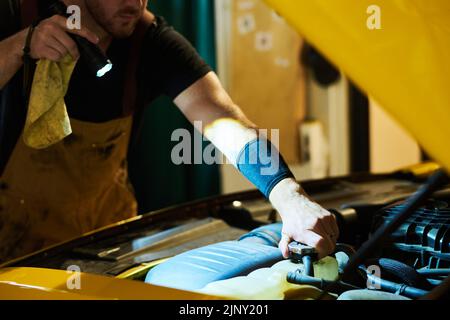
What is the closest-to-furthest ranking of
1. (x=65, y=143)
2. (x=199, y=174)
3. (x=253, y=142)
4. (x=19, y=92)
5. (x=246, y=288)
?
(x=246, y=288), (x=253, y=142), (x=19, y=92), (x=65, y=143), (x=199, y=174)

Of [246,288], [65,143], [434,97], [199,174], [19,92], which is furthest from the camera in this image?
[199,174]

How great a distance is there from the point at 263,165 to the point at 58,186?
0.67m

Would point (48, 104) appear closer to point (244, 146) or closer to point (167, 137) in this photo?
point (244, 146)

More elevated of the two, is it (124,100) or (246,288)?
(124,100)

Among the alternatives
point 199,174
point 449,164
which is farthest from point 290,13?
point 199,174

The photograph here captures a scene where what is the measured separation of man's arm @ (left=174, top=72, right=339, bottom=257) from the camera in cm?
112

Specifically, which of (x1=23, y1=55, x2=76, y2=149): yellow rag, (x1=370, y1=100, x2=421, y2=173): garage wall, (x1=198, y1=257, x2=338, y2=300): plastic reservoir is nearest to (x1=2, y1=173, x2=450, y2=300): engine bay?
(x1=198, y1=257, x2=338, y2=300): plastic reservoir

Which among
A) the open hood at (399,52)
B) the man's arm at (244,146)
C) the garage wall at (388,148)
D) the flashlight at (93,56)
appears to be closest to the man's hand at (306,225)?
the man's arm at (244,146)

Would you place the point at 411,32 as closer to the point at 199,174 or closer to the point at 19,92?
the point at 19,92

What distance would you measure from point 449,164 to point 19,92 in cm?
110

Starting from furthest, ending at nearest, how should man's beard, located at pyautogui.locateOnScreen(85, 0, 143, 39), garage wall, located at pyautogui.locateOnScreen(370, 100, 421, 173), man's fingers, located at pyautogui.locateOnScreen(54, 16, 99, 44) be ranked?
garage wall, located at pyautogui.locateOnScreen(370, 100, 421, 173) → man's beard, located at pyautogui.locateOnScreen(85, 0, 143, 39) → man's fingers, located at pyautogui.locateOnScreen(54, 16, 99, 44)

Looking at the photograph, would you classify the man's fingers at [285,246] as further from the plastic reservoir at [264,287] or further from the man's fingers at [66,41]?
the man's fingers at [66,41]

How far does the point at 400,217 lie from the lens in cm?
84

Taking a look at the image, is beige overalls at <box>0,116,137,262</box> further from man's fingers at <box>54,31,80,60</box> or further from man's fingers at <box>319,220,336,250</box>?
man's fingers at <box>319,220,336,250</box>
